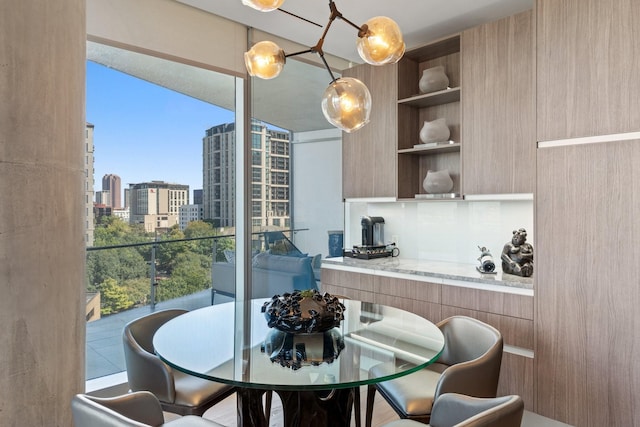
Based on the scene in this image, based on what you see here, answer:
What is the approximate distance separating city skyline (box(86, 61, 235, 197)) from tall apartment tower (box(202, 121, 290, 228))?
10 centimetres

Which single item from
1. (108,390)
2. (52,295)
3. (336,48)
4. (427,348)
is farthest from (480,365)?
(336,48)

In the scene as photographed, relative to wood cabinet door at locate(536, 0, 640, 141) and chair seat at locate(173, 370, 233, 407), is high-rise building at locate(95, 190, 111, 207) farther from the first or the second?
wood cabinet door at locate(536, 0, 640, 141)

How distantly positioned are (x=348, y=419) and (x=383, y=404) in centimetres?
116

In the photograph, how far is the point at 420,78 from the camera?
388 cm

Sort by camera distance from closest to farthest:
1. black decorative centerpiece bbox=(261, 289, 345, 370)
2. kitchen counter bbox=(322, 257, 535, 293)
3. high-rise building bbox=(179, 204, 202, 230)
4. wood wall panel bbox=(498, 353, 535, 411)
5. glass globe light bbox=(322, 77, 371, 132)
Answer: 1. black decorative centerpiece bbox=(261, 289, 345, 370)
2. glass globe light bbox=(322, 77, 371, 132)
3. wood wall panel bbox=(498, 353, 535, 411)
4. kitchen counter bbox=(322, 257, 535, 293)
5. high-rise building bbox=(179, 204, 202, 230)

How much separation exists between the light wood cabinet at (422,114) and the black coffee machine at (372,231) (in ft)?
1.51

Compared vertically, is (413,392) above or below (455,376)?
below

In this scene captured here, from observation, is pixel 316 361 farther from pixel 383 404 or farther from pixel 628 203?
pixel 628 203

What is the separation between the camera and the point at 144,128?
10.5ft

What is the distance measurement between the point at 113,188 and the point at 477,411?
2.69 meters

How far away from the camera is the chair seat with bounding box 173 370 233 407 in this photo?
1985 mm

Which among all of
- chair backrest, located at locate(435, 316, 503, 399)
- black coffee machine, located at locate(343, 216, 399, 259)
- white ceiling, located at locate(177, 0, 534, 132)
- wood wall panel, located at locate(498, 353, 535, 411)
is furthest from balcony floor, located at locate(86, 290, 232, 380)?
wood wall panel, located at locate(498, 353, 535, 411)

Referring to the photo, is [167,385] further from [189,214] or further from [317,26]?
[317,26]

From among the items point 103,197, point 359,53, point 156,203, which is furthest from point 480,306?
point 103,197
